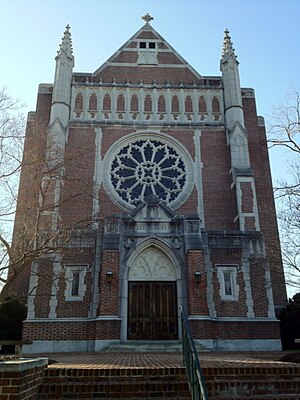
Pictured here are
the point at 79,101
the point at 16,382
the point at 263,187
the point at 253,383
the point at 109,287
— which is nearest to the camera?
the point at 16,382

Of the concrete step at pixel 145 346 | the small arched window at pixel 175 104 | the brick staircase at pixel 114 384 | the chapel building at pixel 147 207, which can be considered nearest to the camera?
the brick staircase at pixel 114 384

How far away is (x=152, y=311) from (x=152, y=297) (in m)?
0.56

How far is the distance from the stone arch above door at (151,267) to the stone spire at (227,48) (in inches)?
520

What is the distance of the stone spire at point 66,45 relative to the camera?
22.2 meters

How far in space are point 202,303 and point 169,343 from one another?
71.1 inches

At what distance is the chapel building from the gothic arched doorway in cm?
4

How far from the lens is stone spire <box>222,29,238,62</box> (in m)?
22.9

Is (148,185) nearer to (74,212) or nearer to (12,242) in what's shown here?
(74,212)

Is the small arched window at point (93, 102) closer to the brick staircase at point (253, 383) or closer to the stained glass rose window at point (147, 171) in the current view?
the stained glass rose window at point (147, 171)

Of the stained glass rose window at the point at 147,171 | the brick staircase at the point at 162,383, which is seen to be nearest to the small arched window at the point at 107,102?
the stained glass rose window at the point at 147,171

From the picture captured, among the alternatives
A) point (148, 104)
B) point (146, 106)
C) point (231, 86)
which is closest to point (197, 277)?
point (146, 106)

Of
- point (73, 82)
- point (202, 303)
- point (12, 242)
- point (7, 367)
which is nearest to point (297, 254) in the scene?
point (202, 303)

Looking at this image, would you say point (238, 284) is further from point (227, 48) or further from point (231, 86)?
point (227, 48)

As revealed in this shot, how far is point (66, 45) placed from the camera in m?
22.5
